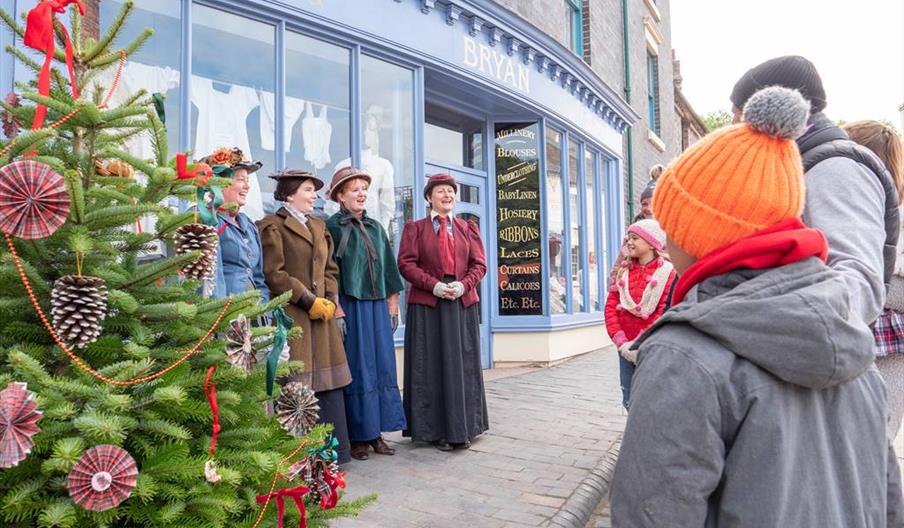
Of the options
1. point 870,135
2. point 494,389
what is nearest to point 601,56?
point 494,389

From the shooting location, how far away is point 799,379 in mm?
1160

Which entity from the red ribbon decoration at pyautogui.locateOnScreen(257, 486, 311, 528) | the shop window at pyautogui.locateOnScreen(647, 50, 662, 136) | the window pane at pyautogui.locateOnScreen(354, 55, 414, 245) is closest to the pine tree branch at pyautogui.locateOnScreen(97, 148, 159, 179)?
the red ribbon decoration at pyautogui.locateOnScreen(257, 486, 311, 528)

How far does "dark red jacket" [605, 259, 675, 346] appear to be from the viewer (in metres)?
4.10

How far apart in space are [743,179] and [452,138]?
7.67 metres

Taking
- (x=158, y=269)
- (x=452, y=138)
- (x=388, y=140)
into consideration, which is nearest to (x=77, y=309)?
(x=158, y=269)

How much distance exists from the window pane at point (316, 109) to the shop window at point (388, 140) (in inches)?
12.8

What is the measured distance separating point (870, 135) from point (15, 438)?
279 centimetres

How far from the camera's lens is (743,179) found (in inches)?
48.8

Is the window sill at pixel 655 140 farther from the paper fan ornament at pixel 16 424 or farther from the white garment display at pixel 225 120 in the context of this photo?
the paper fan ornament at pixel 16 424

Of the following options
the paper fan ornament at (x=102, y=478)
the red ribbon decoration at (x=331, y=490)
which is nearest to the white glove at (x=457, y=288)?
the red ribbon decoration at (x=331, y=490)

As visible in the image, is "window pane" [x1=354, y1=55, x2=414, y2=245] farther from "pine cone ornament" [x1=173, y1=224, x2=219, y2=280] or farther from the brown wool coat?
"pine cone ornament" [x1=173, y1=224, x2=219, y2=280]

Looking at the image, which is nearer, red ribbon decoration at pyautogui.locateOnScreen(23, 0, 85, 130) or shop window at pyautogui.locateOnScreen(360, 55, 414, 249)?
red ribbon decoration at pyautogui.locateOnScreen(23, 0, 85, 130)

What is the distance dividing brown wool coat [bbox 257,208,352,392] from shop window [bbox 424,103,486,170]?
3.90m

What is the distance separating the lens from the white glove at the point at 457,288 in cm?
473
